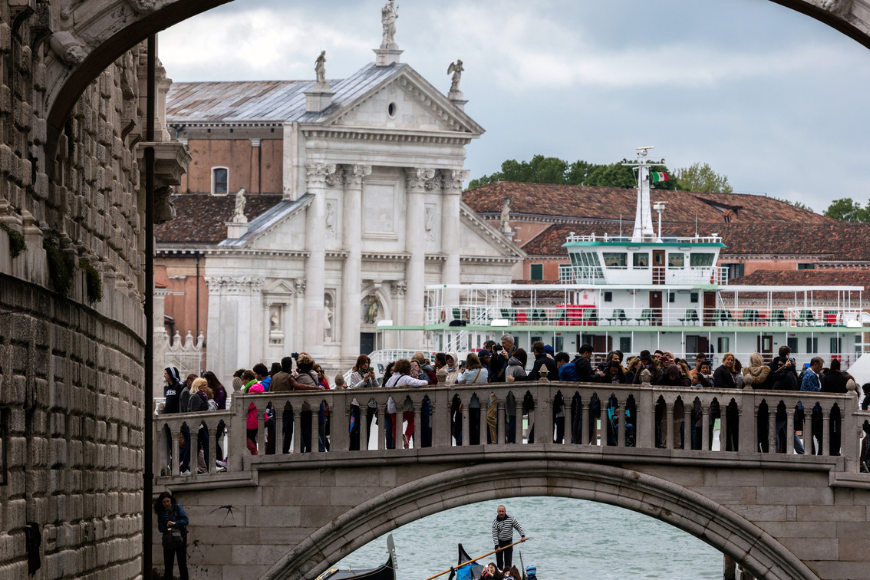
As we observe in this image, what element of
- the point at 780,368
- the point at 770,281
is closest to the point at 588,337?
the point at 770,281

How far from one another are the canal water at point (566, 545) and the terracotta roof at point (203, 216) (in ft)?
52.6

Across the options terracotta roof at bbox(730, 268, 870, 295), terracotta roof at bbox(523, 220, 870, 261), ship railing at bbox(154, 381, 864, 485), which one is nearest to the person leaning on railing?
ship railing at bbox(154, 381, 864, 485)

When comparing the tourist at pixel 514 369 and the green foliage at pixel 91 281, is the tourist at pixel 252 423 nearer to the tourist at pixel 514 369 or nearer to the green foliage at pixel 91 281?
the tourist at pixel 514 369

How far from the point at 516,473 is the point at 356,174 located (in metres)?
38.2

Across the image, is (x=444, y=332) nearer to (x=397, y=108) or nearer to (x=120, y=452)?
(x=397, y=108)

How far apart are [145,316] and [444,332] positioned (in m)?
31.7

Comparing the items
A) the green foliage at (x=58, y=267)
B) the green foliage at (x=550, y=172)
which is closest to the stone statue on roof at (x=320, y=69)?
the green foliage at (x=550, y=172)

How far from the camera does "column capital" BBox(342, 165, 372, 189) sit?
5381 centimetres

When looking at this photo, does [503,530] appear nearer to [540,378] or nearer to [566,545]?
[540,378]

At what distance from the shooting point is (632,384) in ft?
51.5

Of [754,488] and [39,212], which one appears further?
[754,488]

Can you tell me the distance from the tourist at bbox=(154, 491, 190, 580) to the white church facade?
118 ft

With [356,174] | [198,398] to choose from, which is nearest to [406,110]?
[356,174]

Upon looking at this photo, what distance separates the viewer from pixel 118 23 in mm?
9250
